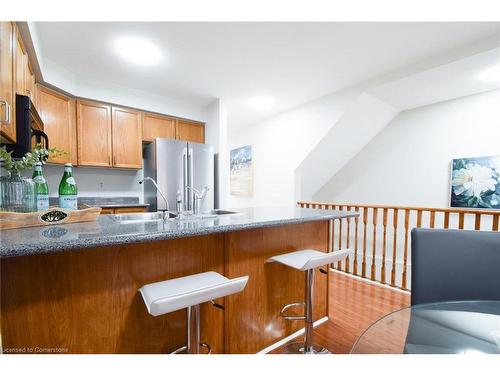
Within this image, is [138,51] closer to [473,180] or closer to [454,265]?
[454,265]

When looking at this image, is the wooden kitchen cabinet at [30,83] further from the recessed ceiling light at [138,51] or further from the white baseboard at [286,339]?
the white baseboard at [286,339]

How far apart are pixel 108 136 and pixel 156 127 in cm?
65

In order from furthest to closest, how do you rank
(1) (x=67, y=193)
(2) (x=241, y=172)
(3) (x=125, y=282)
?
1. (2) (x=241, y=172)
2. (1) (x=67, y=193)
3. (3) (x=125, y=282)

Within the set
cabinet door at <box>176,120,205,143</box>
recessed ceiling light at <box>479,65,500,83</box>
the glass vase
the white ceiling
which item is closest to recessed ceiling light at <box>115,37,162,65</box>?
the white ceiling

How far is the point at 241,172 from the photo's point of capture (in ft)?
17.4

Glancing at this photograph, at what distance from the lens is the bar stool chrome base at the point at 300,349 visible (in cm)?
149

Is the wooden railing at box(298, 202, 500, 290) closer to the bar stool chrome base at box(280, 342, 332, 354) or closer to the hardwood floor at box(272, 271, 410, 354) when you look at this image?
the hardwood floor at box(272, 271, 410, 354)

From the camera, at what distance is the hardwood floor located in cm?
168

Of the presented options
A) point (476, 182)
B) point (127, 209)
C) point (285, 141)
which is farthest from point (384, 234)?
point (127, 209)

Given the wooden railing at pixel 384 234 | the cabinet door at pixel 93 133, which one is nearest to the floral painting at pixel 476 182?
the wooden railing at pixel 384 234

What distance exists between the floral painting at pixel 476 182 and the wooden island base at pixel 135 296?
277 cm

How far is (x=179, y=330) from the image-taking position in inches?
50.3
